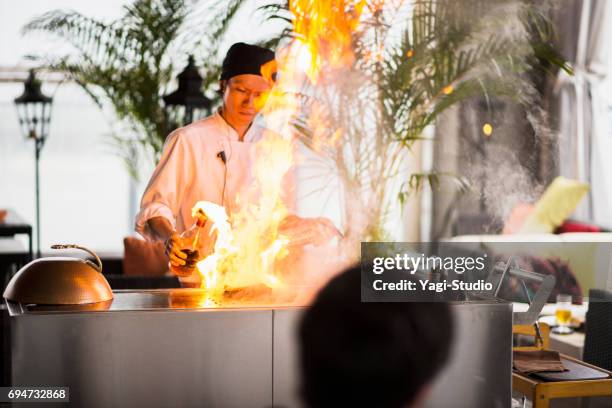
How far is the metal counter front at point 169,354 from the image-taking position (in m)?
1.87

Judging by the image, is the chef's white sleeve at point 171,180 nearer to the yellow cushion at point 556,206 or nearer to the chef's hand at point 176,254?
the chef's hand at point 176,254

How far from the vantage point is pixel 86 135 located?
7.72 metres

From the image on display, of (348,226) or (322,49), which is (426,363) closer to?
(322,49)

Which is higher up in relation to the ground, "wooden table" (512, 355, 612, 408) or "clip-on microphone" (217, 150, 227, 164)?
"clip-on microphone" (217, 150, 227, 164)

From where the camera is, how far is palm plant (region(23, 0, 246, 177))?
542 cm

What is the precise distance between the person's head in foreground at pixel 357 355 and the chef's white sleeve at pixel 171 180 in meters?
1.73

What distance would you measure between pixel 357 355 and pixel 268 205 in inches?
67.2

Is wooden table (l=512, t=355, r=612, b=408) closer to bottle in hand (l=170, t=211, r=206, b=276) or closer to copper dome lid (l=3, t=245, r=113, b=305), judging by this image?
bottle in hand (l=170, t=211, r=206, b=276)

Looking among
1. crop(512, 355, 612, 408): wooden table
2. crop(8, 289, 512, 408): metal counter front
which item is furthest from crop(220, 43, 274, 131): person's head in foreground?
crop(512, 355, 612, 408): wooden table

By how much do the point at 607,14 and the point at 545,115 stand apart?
1139mm

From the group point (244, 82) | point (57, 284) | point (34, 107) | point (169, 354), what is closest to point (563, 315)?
point (244, 82)

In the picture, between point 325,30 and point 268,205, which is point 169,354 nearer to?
point 268,205

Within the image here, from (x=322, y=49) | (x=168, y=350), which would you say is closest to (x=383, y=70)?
(x=322, y=49)

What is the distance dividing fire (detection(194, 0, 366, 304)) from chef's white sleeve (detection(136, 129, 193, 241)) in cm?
19
